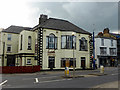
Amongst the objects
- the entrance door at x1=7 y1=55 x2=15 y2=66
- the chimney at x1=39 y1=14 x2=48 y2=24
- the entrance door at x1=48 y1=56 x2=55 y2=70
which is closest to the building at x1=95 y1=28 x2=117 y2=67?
the chimney at x1=39 y1=14 x2=48 y2=24

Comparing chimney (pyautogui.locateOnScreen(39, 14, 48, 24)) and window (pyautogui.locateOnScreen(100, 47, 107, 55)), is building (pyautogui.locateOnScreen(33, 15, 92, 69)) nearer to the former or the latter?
chimney (pyautogui.locateOnScreen(39, 14, 48, 24))

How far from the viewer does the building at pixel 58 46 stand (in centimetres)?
2719

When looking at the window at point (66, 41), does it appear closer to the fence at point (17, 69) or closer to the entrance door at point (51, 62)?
the entrance door at point (51, 62)

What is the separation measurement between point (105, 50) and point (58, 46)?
24451 mm

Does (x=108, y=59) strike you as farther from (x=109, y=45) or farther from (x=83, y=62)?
(x=83, y=62)

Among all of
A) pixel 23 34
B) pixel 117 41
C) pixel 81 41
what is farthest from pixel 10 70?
pixel 117 41

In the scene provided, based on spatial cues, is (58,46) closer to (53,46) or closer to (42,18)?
(53,46)

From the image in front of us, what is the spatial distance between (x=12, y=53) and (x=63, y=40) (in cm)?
1584

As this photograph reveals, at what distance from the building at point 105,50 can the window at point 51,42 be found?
72.1ft

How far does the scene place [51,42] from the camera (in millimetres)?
28125

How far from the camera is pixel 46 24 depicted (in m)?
29.0

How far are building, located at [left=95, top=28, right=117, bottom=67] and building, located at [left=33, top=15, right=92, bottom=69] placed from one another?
595 inches

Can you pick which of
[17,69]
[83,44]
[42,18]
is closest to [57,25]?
[42,18]

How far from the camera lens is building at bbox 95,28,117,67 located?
45.9 metres
